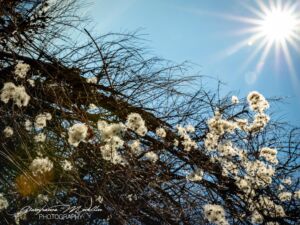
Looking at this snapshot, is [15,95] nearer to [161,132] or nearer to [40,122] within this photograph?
[40,122]

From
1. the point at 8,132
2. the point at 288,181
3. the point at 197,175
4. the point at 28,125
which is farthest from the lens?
the point at 288,181

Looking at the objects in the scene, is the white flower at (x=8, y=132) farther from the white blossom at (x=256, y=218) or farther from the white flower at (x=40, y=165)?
the white blossom at (x=256, y=218)

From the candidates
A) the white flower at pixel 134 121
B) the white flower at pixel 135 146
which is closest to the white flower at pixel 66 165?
the white flower at pixel 134 121

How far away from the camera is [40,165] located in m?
2.79

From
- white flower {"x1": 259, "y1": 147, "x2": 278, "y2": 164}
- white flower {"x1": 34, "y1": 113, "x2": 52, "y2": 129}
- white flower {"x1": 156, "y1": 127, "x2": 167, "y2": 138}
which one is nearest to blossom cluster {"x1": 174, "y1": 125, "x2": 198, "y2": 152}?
white flower {"x1": 156, "y1": 127, "x2": 167, "y2": 138}

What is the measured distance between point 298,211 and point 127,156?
157cm

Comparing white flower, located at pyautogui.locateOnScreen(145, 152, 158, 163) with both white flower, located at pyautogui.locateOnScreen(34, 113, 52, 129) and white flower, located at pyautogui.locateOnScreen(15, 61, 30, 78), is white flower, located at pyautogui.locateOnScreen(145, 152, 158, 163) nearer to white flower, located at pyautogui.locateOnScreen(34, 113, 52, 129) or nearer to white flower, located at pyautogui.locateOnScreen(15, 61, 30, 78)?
white flower, located at pyautogui.locateOnScreen(34, 113, 52, 129)

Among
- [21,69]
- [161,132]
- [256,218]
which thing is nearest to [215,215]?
[256,218]

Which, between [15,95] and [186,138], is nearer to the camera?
[15,95]

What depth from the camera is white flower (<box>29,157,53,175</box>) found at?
2.69 meters

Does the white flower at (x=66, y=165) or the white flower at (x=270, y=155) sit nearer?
the white flower at (x=66, y=165)

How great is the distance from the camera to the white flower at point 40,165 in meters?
2.69

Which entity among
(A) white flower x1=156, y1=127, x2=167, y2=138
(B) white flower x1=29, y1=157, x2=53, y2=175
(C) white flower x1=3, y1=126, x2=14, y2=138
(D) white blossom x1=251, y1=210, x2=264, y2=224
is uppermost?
(A) white flower x1=156, y1=127, x2=167, y2=138

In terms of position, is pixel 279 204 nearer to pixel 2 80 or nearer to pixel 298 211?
pixel 298 211
